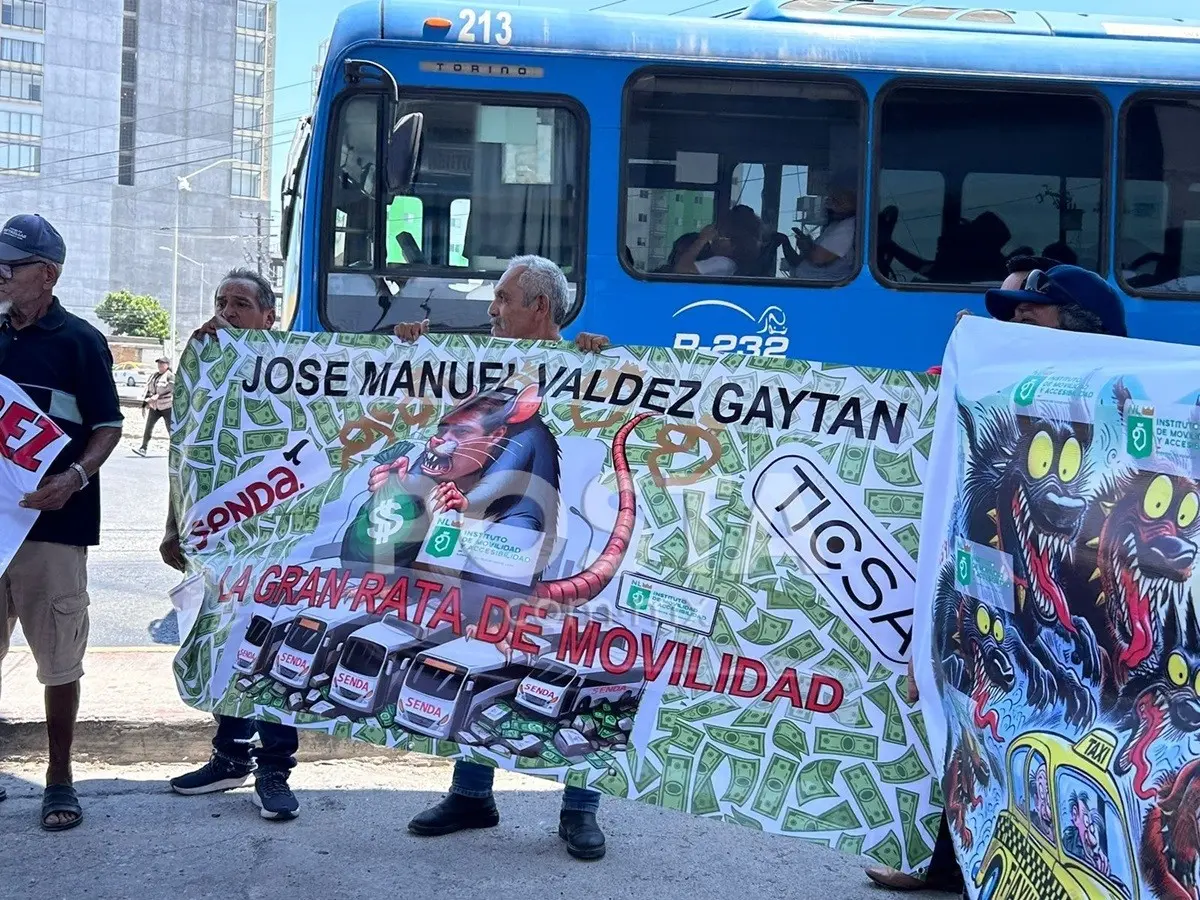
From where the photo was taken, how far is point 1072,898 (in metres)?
2.45

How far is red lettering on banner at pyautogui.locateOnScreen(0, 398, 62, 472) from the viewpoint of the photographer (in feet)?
13.9

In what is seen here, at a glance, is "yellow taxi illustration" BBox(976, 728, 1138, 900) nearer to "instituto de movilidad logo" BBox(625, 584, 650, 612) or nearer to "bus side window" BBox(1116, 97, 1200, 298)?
"instituto de movilidad logo" BBox(625, 584, 650, 612)

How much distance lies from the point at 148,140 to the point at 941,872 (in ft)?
344

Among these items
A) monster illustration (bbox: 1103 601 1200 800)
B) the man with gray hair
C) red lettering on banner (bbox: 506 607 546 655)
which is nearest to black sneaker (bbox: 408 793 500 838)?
the man with gray hair

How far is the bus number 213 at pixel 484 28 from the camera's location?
7121mm

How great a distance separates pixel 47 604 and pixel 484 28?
4285 mm

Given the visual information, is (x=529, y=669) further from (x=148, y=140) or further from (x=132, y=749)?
(x=148, y=140)

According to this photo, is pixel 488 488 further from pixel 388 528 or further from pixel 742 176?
pixel 742 176

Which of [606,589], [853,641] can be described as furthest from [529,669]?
[853,641]

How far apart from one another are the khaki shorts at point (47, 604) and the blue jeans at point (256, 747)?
59cm

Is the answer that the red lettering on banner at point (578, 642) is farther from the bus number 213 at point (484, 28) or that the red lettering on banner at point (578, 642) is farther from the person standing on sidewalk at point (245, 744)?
the bus number 213 at point (484, 28)

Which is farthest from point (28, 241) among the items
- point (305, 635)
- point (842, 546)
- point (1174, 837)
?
point (1174, 837)

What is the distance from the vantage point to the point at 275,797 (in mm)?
4406

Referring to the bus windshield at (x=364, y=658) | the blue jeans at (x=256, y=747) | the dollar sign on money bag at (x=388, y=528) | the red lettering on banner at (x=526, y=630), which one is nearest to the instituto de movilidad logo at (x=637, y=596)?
the red lettering on banner at (x=526, y=630)
